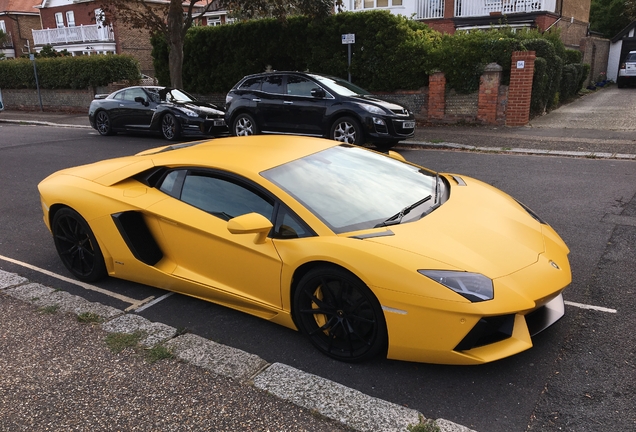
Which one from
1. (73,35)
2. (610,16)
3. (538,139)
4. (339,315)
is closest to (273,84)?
(538,139)

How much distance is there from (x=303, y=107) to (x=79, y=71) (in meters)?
15.7

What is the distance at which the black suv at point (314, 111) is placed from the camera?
1062cm

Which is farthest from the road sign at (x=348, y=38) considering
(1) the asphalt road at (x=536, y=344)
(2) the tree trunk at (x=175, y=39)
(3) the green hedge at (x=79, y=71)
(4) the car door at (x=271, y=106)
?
(3) the green hedge at (x=79, y=71)

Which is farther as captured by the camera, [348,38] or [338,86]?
[348,38]

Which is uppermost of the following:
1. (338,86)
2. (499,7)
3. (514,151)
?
(499,7)

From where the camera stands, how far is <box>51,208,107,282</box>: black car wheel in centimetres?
436

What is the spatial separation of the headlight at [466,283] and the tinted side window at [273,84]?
970 cm

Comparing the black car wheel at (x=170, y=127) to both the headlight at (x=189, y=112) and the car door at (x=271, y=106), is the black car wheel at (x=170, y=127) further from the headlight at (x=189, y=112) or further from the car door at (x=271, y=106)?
the car door at (x=271, y=106)

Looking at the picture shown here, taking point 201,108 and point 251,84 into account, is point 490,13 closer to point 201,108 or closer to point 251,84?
point 251,84

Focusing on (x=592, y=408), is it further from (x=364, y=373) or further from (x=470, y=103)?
(x=470, y=103)

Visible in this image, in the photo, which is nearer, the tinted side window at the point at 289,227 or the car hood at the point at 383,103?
the tinted side window at the point at 289,227

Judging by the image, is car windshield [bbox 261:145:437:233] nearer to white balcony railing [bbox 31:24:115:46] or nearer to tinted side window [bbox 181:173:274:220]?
tinted side window [bbox 181:173:274:220]

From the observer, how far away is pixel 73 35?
39000 millimetres

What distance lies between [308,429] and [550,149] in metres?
9.53
